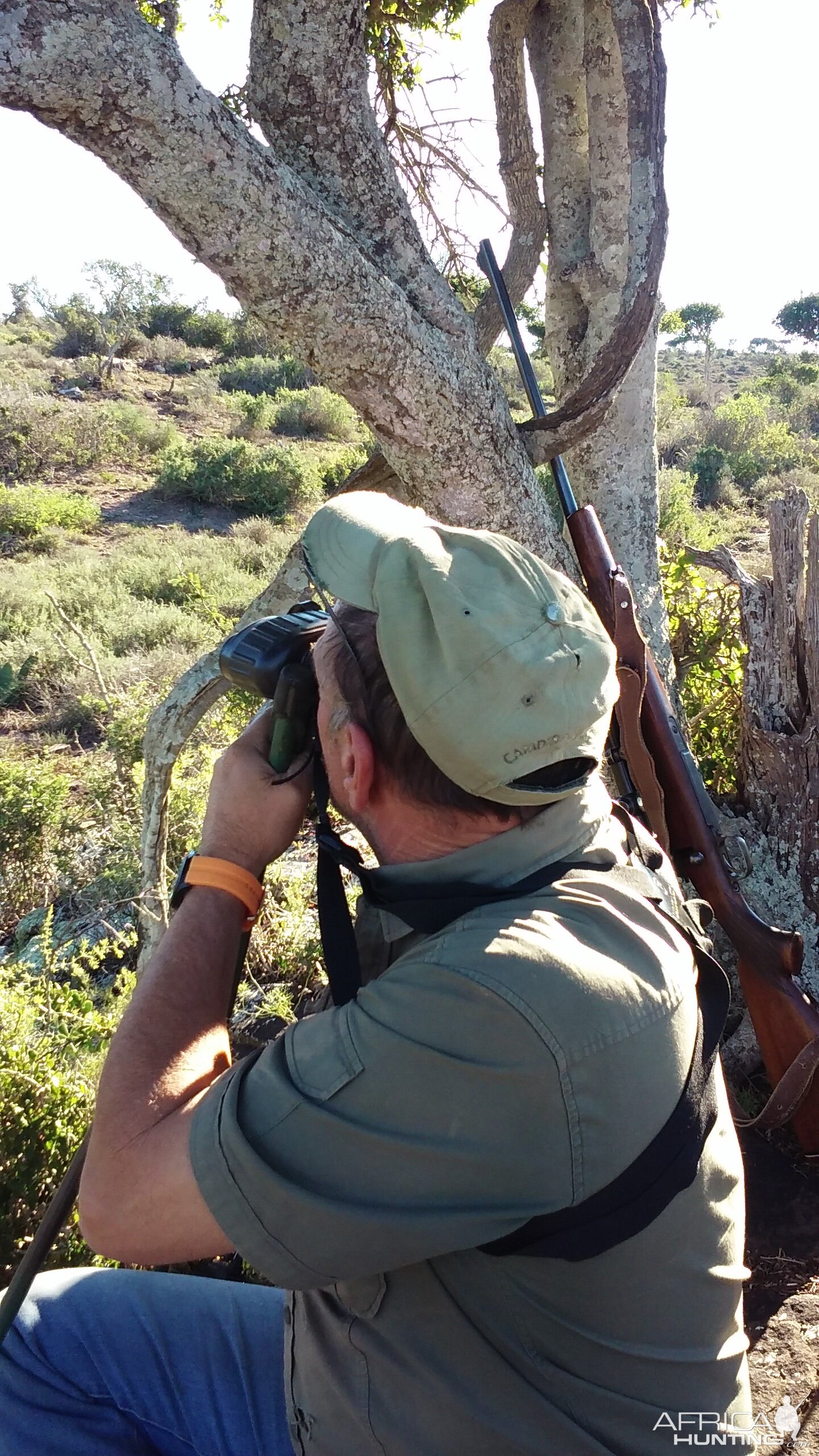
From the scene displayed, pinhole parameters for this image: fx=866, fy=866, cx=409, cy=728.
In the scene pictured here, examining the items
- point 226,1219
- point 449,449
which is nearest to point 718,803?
point 449,449

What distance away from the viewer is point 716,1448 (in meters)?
1.04

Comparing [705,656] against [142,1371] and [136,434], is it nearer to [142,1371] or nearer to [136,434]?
[142,1371]

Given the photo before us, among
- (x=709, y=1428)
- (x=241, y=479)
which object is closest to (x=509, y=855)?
(x=709, y=1428)

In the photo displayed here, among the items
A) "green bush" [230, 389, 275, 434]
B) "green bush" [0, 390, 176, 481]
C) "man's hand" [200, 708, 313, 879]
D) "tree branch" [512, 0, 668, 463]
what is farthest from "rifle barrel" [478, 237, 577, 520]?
"green bush" [230, 389, 275, 434]

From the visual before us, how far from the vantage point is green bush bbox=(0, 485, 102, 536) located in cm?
1080

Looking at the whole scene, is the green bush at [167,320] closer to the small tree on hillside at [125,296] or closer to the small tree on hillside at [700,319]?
the small tree on hillside at [125,296]

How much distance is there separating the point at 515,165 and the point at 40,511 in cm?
968

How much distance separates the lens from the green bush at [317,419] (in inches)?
725

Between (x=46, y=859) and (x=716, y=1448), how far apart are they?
408 cm

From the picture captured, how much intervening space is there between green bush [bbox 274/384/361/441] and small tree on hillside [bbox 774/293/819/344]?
1054 inches

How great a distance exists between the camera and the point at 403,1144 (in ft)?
2.91

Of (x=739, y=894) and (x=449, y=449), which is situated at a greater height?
(x=449, y=449)

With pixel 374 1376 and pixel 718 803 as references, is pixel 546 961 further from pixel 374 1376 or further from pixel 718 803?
pixel 718 803

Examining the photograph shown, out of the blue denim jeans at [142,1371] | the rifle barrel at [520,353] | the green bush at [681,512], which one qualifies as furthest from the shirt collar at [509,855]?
the green bush at [681,512]
